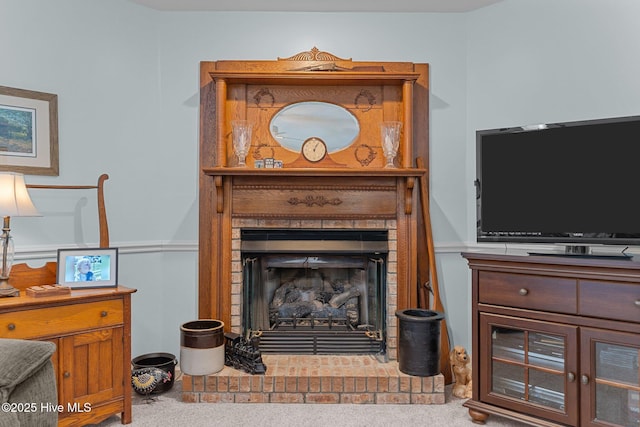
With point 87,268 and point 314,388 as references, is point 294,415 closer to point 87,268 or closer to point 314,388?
point 314,388

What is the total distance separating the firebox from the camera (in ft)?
10.0

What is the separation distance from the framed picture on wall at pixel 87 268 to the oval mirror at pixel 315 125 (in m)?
1.37

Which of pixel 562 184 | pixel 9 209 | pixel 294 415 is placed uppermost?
pixel 562 184

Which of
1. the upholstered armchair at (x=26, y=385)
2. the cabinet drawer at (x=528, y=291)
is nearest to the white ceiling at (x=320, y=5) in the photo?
the cabinet drawer at (x=528, y=291)

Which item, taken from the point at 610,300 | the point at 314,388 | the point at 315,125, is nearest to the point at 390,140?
the point at 315,125

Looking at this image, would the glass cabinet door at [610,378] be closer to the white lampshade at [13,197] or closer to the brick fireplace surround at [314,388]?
the brick fireplace surround at [314,388]

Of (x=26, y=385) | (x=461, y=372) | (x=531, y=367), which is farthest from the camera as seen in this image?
(x=461, y=372)

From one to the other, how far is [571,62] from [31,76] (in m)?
3.33

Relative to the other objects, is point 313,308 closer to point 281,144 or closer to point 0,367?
point 281,144

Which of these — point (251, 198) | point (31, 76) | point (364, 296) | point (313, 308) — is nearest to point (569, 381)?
point (364, 296)

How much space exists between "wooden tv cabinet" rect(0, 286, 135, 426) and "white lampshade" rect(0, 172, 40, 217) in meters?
0.42

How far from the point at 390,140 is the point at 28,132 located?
7.38 feet

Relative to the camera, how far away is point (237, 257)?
305 cm

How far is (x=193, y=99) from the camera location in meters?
3.20
